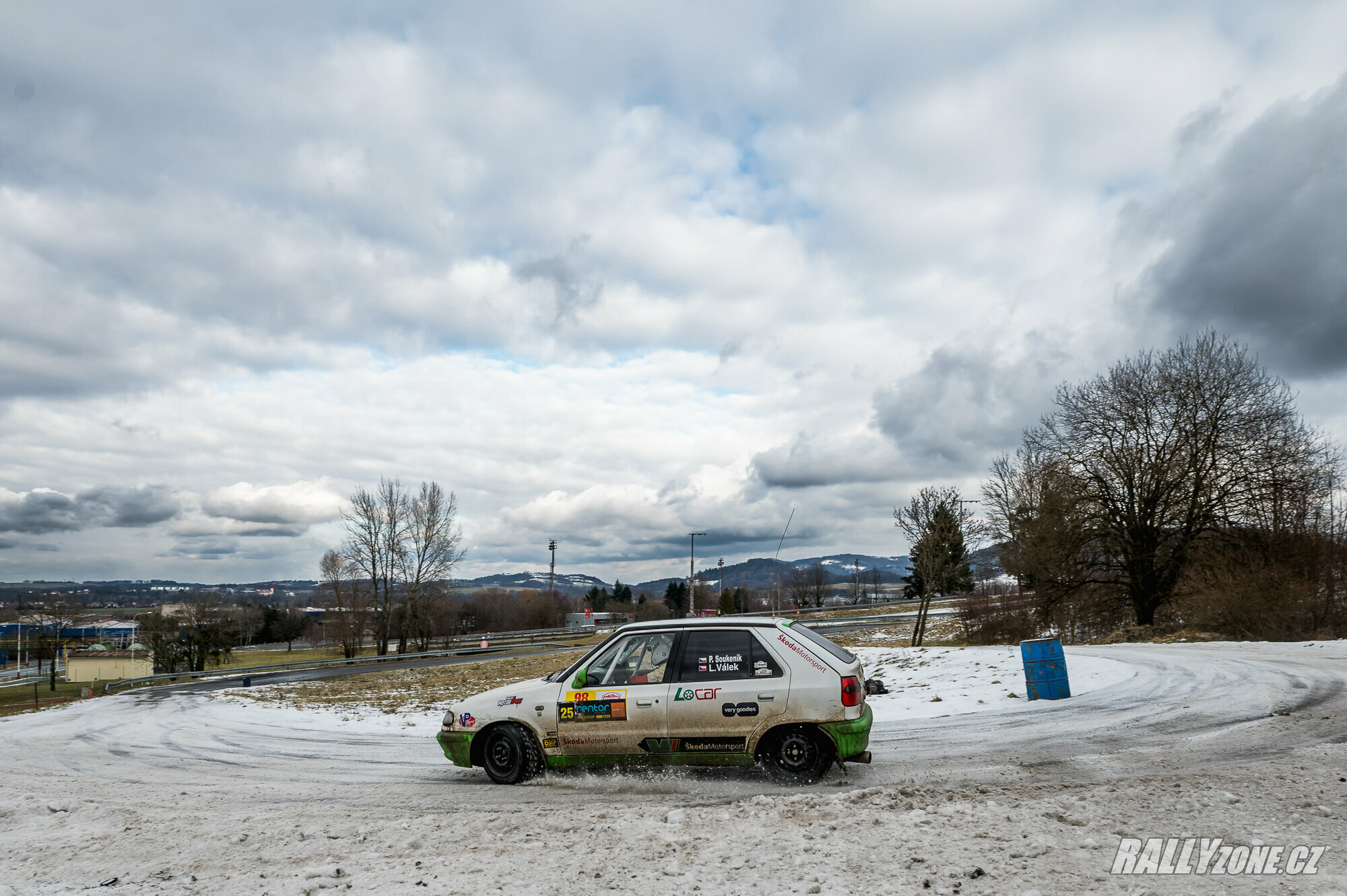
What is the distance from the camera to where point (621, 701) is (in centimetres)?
730

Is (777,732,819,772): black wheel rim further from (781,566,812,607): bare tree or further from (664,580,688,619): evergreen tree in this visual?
(781,566,812,607): bare tree

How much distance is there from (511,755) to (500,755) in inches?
4.7

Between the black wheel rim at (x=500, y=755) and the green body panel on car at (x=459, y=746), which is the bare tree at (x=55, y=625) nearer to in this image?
the green body panel on car at (x=459, y=746)

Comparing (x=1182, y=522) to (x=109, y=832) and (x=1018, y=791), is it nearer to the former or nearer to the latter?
(x=1018, y=791)

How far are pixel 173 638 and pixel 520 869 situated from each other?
165 ft

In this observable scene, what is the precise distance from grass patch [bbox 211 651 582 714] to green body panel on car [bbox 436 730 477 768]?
6.55m

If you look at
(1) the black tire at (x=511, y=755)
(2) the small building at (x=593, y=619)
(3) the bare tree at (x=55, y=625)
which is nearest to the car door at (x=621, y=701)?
(1) the black tire at (x=511, y=755)

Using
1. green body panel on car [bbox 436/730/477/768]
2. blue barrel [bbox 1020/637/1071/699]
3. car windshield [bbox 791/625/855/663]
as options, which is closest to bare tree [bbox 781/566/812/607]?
blue barrel [bbox 1020/637/1071/699]

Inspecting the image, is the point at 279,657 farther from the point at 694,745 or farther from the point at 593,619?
the point at 694,745

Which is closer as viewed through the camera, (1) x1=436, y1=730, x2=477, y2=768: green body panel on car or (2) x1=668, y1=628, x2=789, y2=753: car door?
(2) x1=668, y1=628, x2=789, y2=753: car door

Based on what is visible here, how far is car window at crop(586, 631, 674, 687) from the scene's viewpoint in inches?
290

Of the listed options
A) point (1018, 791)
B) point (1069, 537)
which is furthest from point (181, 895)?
point (1069, 537)

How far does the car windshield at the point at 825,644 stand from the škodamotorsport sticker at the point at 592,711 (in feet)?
6.36

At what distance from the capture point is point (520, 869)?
4664mm
